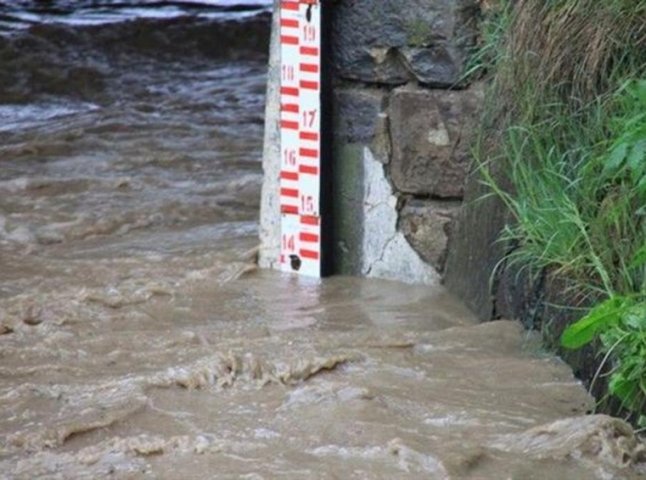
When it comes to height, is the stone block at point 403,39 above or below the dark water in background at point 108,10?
above

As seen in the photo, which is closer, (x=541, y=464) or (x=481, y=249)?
(x=541, y=464)

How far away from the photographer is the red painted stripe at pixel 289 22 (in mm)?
5499

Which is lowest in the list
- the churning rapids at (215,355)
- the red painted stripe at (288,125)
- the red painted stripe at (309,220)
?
the churning rapids at (215,355)

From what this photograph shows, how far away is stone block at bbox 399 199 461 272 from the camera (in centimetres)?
544

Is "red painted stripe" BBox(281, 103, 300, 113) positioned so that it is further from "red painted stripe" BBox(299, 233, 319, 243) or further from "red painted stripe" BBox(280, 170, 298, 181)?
"red painted stripe" BBox(299, 233, 319, 243)

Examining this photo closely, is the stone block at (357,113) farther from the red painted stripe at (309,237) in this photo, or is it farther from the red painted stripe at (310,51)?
the red painted stripe at (309,237)

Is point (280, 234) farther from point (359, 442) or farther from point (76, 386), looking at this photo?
point (359, 442)

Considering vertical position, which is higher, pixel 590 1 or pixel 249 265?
pixel 590 1

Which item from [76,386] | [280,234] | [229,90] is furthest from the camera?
[229,90]

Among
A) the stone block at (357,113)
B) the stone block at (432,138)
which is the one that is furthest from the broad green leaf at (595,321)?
the stone block at (357,113)

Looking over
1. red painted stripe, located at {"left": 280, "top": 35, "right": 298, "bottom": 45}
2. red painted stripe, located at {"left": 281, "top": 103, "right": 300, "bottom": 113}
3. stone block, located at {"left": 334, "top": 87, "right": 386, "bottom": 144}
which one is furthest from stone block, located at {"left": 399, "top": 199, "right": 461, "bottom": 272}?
red painted stripe, located at {"left": 280, "top": 35, "right": 298, "bottom": 45}

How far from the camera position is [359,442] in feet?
13.3

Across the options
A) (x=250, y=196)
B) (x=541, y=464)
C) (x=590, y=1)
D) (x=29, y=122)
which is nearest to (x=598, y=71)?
(x=590, y=1)

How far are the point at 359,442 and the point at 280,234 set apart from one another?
174 centimetres
